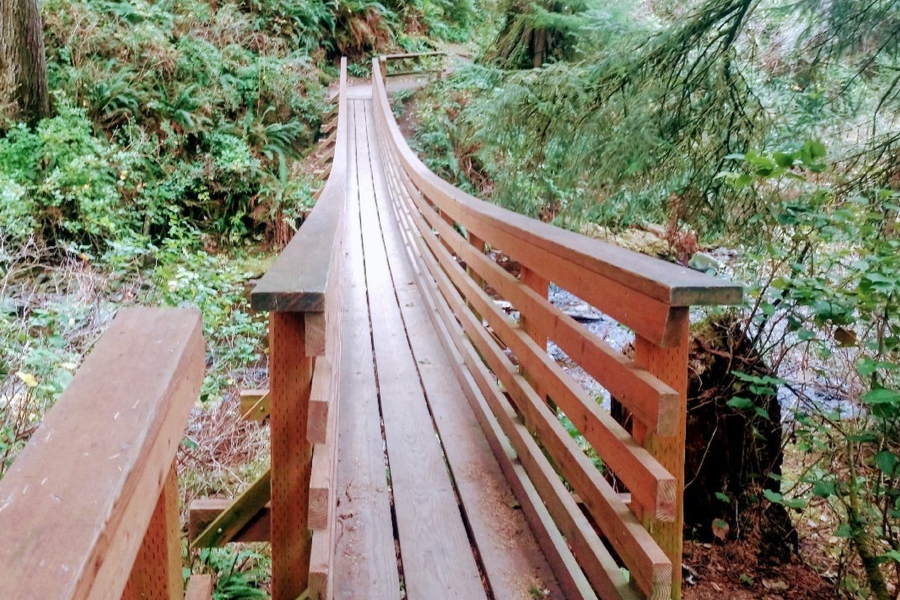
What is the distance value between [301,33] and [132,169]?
8060mm

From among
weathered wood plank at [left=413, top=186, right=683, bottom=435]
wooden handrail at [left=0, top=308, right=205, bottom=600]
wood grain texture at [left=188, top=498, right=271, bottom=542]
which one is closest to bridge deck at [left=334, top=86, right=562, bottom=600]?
wood grain texture at [left=188, top=498, right=271, bottom=542]

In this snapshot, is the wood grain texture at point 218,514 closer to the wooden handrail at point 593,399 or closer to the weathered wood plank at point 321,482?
the weathered wood plank at point 321,482

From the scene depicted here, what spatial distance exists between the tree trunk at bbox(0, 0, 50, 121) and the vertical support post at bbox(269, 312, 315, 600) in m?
10.1

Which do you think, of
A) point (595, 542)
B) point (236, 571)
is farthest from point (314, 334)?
point (236, 571)

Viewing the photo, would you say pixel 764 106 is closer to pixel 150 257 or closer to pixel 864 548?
pixel 864 548

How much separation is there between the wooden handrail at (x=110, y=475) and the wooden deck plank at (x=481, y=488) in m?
1.31

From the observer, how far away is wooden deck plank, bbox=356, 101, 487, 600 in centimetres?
219

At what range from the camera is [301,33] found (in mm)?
16406

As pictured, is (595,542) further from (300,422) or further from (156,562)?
(156,562)

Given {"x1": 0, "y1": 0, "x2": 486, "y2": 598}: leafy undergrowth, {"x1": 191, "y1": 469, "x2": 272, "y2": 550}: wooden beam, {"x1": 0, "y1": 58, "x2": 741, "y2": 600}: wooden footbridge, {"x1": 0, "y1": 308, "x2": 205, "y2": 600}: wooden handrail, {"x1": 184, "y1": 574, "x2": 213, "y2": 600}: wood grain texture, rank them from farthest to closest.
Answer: {"x1": 0, "y1": 0, "x2": 486, "y2": 598}: leafy undergrowth → {"x1": 191, "y1": 469, "x2": 272, "y2": 550}: wooden beam → {"x1": 184, "y1": 574, "x2": 213, "y2": 600}: wood grain texture → {"x1": 0, "y1": 58, "x2": 741, "y2": 600}: wooden footbridge → {"x1": 0, "y1": 308, "x2": 205, "y2": 600}: wooden handrail

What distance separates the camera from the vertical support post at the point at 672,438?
1614mm

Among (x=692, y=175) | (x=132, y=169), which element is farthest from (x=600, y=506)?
(x=132, y=169)

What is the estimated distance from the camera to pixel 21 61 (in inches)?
376

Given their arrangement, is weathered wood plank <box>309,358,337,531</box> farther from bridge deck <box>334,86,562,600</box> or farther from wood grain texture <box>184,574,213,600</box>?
bridge deck <box>334,86,562,600</box>
